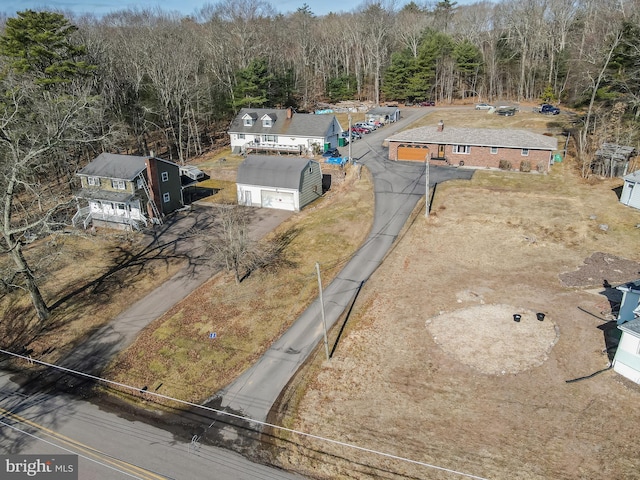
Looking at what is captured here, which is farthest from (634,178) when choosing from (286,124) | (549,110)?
(286,124)

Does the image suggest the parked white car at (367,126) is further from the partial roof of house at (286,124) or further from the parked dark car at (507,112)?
the parked dark car at (507,112)

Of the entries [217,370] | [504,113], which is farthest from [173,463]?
[504,113]

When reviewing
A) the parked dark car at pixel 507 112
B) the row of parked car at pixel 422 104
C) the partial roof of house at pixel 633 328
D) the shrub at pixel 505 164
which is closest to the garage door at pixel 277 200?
the shrub at pixel 505 164

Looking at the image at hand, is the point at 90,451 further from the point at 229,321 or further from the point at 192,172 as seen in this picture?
the point at 192,172

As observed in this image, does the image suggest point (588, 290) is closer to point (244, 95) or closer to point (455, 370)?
point (455, 370)

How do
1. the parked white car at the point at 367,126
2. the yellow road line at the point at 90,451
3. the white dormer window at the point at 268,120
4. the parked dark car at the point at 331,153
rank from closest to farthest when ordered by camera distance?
the yellow road line at the point at 90,451 < the parked dark car at the point at 331,153 < the white dormer window at the point at 268,120 < the parked white car at the point at 367,126

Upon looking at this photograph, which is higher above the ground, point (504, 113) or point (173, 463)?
point (504, 113)
